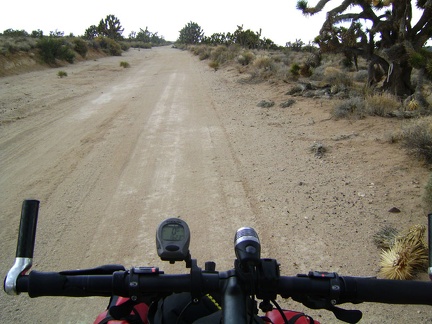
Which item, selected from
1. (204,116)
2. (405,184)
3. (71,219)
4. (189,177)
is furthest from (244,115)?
(71,219)

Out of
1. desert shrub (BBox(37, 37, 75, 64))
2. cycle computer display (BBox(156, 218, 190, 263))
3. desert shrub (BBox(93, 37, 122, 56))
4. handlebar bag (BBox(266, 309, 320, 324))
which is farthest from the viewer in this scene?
desert shrub (BBox(93, 37, 122, 56))

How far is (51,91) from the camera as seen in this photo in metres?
16.1

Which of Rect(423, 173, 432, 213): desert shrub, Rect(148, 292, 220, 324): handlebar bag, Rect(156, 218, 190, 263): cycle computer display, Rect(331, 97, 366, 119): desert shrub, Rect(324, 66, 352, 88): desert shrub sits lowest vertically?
Rect(423, 173, 432, 213): desert shrub

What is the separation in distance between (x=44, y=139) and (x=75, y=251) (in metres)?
5.37

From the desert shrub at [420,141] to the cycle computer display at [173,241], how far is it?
6.46m

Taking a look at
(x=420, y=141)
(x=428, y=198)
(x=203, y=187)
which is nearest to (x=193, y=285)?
(x=428, y=198)

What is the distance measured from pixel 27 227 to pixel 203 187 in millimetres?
4994

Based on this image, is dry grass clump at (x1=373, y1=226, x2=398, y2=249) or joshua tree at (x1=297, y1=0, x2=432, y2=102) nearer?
dry grass clump at (x1=373, y1=226, x2=398, y2=249)

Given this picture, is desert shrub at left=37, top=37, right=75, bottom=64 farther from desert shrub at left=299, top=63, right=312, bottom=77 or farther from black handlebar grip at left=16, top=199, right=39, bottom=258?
black handlebar grip at left=16, top=199, right=39, bottom=258

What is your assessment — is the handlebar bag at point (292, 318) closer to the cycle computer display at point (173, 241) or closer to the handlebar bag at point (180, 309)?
the handlebar bag at point (180, 309)

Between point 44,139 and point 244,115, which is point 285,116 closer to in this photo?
point 244,115

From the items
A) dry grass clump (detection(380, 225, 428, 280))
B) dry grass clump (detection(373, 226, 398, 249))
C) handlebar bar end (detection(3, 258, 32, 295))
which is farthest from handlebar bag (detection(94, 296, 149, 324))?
dry grass clump (detection(373, 226, 398, 249))

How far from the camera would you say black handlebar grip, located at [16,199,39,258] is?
1.49 m

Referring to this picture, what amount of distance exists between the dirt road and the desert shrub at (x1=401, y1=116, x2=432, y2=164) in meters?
0.21
